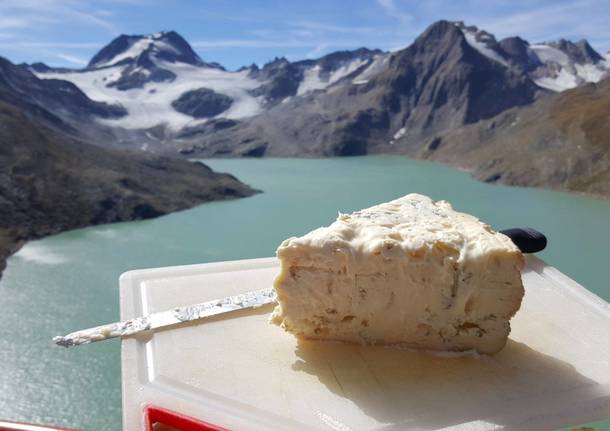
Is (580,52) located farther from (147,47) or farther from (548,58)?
(147,47)

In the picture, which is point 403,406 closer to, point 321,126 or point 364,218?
point 364,218

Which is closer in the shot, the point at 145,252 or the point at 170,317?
the point at 170,317

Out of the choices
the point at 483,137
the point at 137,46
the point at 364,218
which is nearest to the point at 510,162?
the point at 483,137

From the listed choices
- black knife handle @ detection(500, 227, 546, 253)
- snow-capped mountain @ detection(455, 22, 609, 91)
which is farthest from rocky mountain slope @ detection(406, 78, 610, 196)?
snow-capped mountain @ detection(455, 22, 609, 91)

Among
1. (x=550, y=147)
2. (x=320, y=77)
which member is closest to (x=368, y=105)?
(x=550, y=147)

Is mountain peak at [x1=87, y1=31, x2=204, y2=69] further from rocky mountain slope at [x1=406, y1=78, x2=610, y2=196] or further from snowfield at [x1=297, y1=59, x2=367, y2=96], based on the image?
rocky mountain slope at [x1=406, y1=78, x2=610, y2=196]

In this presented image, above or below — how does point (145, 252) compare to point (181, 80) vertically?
below

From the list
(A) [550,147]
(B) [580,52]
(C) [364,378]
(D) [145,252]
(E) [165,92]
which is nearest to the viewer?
(C) [364,378]
